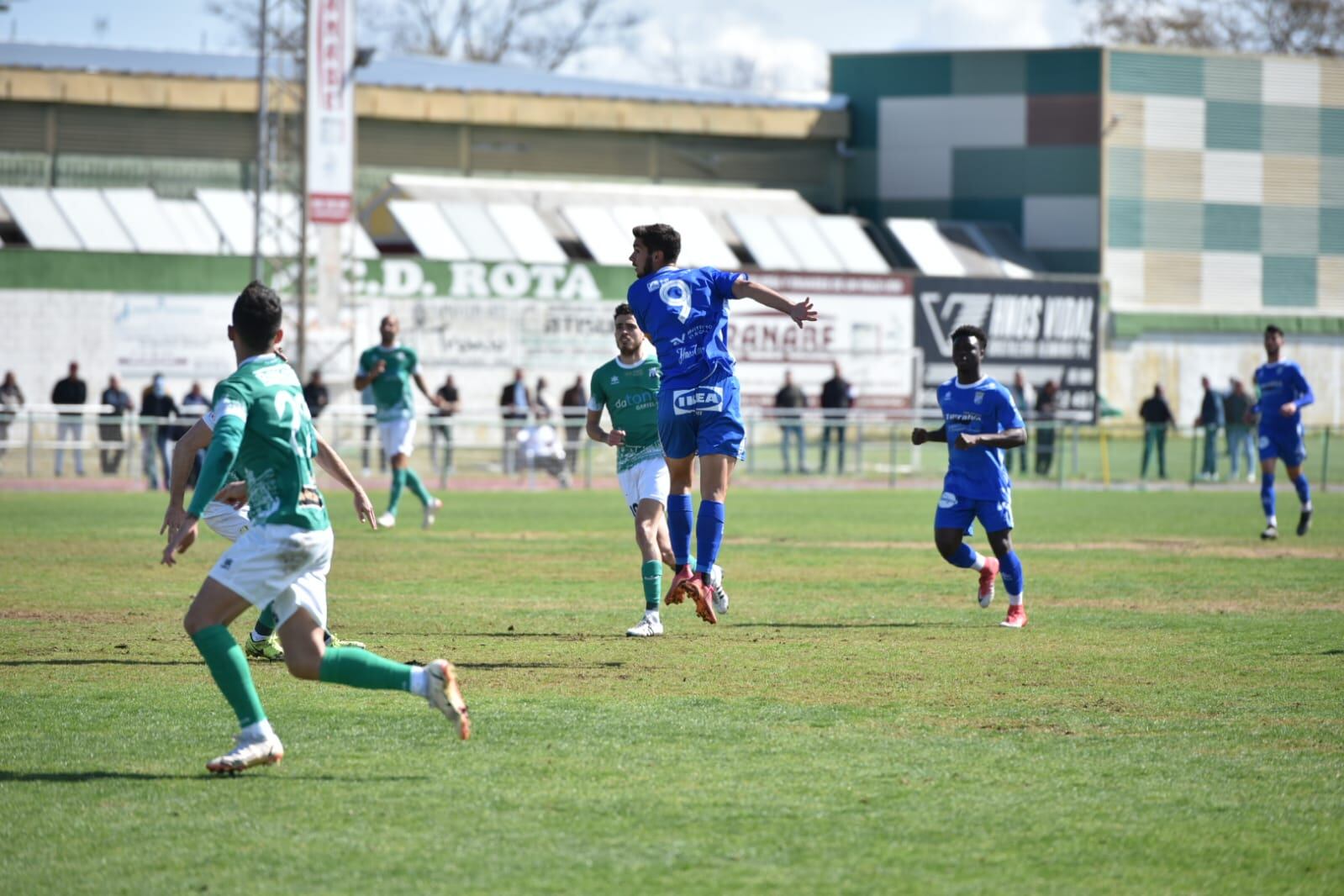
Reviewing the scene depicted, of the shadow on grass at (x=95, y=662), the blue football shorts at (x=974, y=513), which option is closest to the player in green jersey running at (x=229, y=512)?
the shadow on grass at (x=95, y=662)

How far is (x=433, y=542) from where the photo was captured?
19.4 m

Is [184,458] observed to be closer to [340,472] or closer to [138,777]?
[340,472]

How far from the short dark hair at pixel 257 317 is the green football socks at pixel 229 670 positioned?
3.76ft

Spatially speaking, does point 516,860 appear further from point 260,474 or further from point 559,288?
point 559,288

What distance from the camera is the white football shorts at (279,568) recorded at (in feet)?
22.6

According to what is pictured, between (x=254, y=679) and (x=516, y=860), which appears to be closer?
(x=516, y=860)

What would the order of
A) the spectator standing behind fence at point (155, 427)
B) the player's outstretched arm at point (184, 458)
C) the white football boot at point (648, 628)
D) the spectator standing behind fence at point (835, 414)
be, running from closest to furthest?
the player's outstretched arm at point (184, 458)
the white football boot at point (648, 628)
the spectator standing behind fence at point (155, 427)
the spectator standing behind fence at point (835, 414)

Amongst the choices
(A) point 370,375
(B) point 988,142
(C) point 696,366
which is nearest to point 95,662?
(C) point 696,366

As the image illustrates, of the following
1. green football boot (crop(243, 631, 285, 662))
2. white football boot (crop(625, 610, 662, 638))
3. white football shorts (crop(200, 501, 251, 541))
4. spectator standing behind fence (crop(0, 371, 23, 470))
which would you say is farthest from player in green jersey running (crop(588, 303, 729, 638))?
spectator standing behind fence (crop(0, 371, 23, 470))

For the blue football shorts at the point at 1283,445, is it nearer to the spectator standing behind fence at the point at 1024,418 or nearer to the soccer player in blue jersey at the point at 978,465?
the soccer player in blue jersey at the point at 978,465

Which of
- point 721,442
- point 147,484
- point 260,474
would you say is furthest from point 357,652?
point 147,484

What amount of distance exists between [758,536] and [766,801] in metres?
14.5

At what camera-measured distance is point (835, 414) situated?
35562mm

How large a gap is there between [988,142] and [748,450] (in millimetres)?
23634
